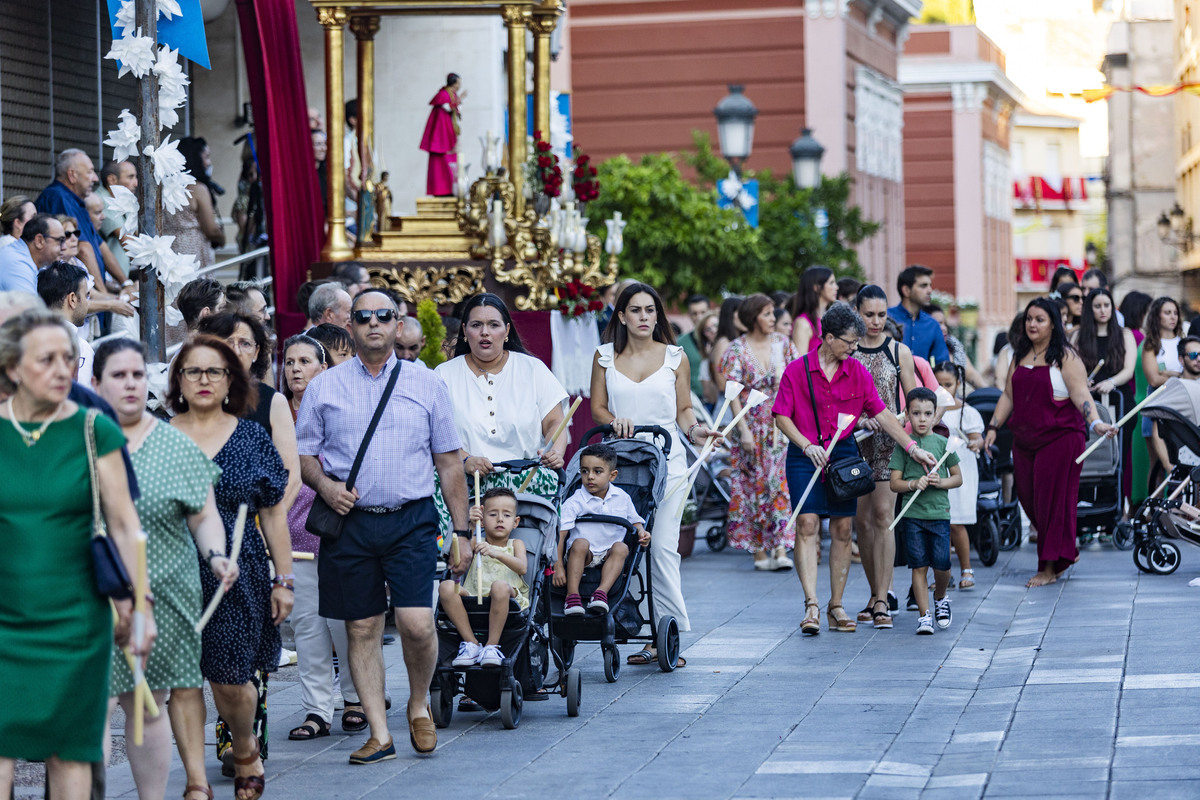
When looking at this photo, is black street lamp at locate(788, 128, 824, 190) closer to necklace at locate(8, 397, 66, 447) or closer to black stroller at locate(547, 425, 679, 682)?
black stroller at locate(547, 425, 679, 682)

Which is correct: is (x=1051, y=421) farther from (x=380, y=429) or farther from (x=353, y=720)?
(x=380, y=429)

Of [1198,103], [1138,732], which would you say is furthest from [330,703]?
[1198,103]

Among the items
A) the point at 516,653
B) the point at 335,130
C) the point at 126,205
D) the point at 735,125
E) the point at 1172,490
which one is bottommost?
the point at 516,653

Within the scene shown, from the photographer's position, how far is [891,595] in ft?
38.3

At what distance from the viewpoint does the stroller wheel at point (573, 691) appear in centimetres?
860

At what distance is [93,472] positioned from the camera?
5750 millimetres

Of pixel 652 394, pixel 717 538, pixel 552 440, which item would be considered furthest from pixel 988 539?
pixel 552 440

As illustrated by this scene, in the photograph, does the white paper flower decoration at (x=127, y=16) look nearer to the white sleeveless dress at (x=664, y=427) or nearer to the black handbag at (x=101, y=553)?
the white sleeveless dress at (x=664, y=427)

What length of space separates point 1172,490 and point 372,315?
8.01 m

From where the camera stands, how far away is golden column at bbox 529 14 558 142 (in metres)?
16.5

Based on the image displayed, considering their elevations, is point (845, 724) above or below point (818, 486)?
below

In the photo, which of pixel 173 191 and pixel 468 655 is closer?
pixel 468 655

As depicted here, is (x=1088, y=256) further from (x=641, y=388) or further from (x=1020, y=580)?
(x=641, y=388)

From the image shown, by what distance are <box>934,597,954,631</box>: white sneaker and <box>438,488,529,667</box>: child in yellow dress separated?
11.7 ft
